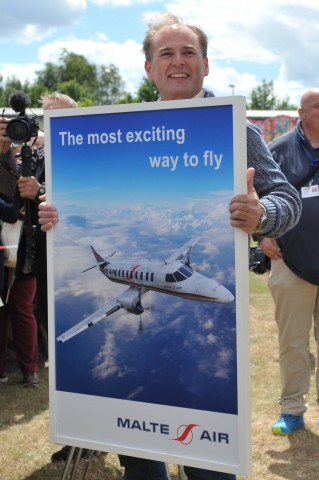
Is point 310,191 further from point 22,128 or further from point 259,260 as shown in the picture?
point 22,128

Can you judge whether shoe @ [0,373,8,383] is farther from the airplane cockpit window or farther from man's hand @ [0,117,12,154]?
the airplane cockpit window

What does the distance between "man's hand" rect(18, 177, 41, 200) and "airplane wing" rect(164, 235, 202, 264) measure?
1922 mm

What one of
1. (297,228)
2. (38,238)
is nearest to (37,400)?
(38,238)

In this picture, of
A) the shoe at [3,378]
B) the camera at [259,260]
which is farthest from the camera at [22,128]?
the shoe at [3,378]

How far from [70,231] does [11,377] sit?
338 cm

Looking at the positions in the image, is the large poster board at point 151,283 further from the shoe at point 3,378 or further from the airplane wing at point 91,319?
the shoe at point 3,378

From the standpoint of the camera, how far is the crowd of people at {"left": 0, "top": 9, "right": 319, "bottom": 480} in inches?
82.6

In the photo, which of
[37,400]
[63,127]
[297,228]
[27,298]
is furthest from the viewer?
[27,298]

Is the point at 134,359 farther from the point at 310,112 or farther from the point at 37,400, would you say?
the point at 37,400

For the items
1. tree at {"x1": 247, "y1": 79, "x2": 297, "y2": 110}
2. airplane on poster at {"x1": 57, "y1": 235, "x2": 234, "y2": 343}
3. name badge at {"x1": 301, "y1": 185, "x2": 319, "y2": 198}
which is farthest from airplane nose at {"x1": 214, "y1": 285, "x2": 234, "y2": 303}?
tree at {"x1": 247, "y1": 79, "x2": 297, "y2": 110}

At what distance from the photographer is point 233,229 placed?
188 centimetres

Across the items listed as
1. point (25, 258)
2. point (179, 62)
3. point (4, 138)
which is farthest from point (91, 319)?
point (25, 258)

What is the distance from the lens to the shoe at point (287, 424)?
3.95 m

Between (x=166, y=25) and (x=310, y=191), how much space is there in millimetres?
1924
